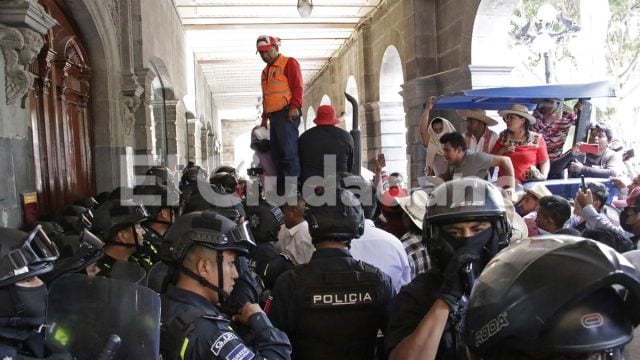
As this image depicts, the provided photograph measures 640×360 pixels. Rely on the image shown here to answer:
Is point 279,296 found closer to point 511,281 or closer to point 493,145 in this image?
point 511,281

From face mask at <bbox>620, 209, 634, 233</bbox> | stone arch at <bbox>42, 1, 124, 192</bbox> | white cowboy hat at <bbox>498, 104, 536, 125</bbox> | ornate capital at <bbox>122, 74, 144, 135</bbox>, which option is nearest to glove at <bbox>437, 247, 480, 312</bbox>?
face mask at <bbox>620, 209, 634, 233</bbox>

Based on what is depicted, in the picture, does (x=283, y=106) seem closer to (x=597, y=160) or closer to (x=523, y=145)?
(x=523, y=145)

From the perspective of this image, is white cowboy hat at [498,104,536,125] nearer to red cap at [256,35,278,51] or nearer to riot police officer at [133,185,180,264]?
red cap at [256,35,278,51]

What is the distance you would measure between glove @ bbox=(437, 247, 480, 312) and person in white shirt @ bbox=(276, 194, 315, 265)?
1542 mm

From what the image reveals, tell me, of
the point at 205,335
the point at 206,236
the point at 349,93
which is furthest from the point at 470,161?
the point at 349,93

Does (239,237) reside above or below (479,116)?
below

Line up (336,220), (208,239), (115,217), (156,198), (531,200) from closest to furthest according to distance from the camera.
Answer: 1. (208,239)
2. (336,220)
3. (115,217)
4. (156,198)
5. (531,200)

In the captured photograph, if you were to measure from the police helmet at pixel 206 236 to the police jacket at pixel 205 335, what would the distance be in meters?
0.16

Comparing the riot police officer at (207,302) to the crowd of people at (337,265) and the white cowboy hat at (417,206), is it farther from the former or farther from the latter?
the white cowboy hat at (417,206)

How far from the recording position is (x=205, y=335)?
1.77 meters

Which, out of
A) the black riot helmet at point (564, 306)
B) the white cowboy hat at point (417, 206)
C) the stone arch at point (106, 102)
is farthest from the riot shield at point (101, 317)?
the stone arch at point (106, 102)

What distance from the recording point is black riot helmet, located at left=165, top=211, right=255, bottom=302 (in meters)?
2.01

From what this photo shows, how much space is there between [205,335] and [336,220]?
0.85 m

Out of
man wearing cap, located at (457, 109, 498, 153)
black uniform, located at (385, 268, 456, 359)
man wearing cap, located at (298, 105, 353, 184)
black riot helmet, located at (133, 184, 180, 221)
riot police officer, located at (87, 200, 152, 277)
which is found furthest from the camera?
man wearing cap, located at (457, 109, 498, 153)
